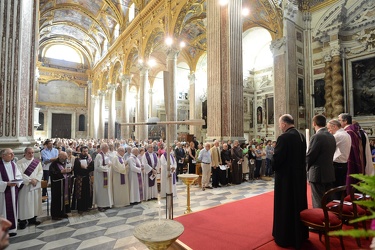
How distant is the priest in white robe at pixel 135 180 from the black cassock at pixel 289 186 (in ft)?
13.4

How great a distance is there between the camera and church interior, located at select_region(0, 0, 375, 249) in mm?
4955

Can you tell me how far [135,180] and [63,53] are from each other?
29.2 meters

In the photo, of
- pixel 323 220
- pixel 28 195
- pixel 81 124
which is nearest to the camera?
pixel 323 220

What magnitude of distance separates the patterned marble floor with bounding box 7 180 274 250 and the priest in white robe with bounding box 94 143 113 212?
0.69 feet

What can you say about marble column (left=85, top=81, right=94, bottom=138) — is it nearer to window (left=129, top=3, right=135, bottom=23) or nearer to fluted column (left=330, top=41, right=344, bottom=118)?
window (left=129, top=3, right=135, bottom=23)

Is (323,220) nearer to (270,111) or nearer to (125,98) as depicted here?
(270,111)

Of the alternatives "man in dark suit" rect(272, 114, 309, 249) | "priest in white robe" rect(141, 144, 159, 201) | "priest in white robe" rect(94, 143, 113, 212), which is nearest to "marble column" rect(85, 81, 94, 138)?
"priest in white robe" rect(141, 144, 159, 201)

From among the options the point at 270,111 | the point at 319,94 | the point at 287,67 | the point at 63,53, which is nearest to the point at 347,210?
the point at 287,67

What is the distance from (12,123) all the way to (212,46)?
23.1 feet

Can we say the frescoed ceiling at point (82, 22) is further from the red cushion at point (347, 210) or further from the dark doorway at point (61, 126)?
the red cushion at point (347, 210)

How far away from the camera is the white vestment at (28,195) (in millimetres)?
4406

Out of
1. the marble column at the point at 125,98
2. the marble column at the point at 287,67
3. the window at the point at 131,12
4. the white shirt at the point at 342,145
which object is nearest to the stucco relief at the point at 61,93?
the marble column at the point at 125,98

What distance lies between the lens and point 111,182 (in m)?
5.84

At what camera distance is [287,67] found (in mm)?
12219
